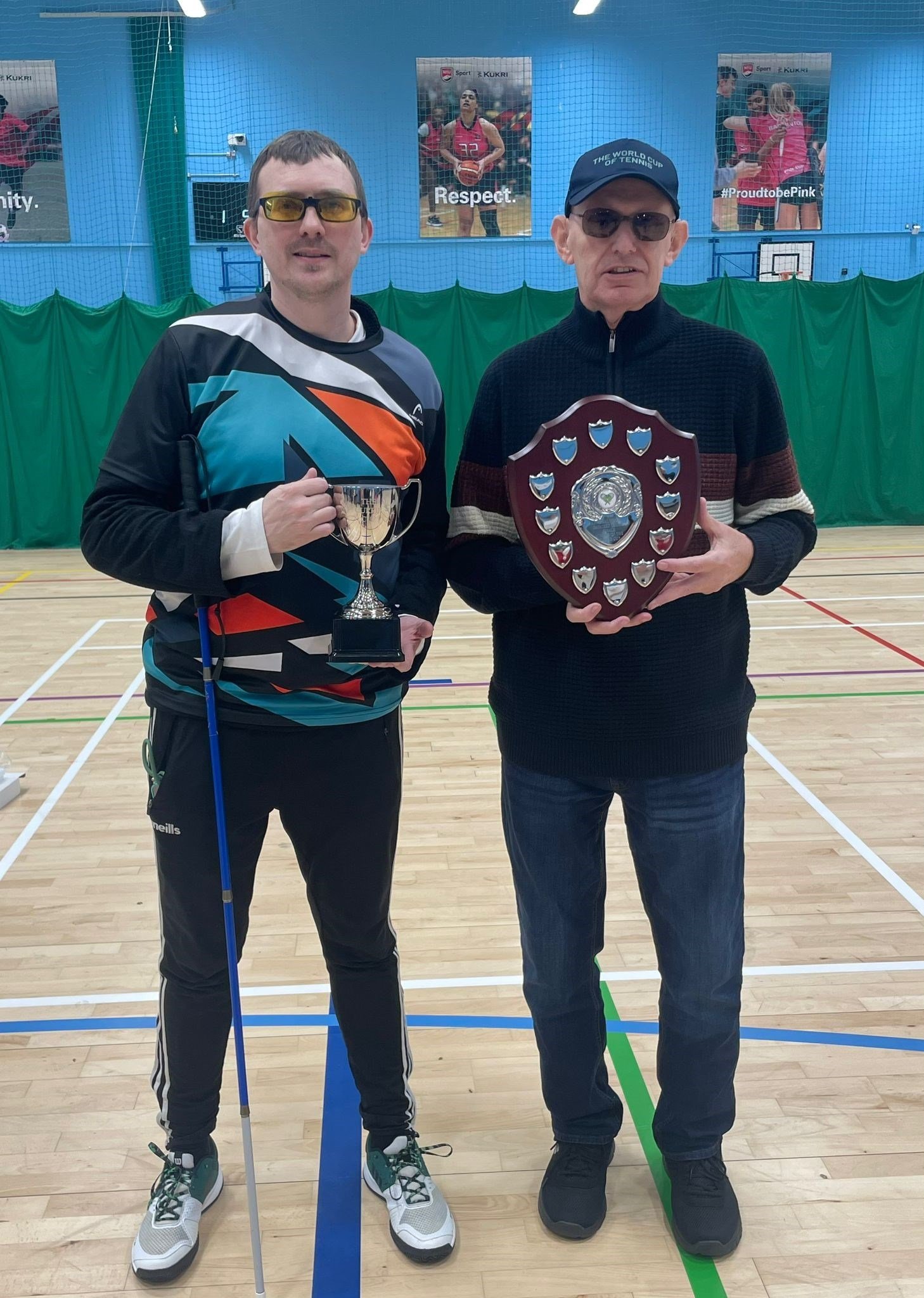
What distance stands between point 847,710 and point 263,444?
4008 mm

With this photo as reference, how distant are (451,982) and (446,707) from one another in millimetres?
2556

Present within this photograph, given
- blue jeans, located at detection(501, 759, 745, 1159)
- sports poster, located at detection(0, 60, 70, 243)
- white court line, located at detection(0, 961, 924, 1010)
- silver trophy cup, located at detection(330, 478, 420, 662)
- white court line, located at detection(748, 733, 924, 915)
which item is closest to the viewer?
silver trophy cup, located at detection(330, 478, 420, 662)

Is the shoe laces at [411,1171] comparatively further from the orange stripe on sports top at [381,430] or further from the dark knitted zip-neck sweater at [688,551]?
the orange stripe on sports top at [381,430]

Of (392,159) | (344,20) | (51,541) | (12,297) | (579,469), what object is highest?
(344,20)

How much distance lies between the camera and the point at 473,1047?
254 cm

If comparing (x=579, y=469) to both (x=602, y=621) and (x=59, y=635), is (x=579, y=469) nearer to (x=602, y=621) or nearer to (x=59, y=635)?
(x=602, y=621)

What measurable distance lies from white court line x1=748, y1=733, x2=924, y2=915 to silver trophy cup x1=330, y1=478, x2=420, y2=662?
2.19 meters

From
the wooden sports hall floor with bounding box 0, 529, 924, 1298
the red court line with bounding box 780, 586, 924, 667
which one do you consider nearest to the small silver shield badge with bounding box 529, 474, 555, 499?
the wooden sports hall floor with bounding box 0, 529, 924, 1298

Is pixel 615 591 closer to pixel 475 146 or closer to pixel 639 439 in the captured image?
pixel 639 439

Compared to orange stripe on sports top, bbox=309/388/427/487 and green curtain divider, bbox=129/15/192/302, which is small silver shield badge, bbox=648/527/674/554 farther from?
green curtain divider, bbox=129/15/192/302

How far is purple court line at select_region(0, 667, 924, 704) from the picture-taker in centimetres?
551

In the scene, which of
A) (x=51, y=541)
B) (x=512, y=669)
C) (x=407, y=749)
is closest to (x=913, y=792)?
(x=407, y=749)

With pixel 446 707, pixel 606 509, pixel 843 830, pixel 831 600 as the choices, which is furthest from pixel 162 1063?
pixel 831 600

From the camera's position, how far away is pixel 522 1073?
2.43 metres
